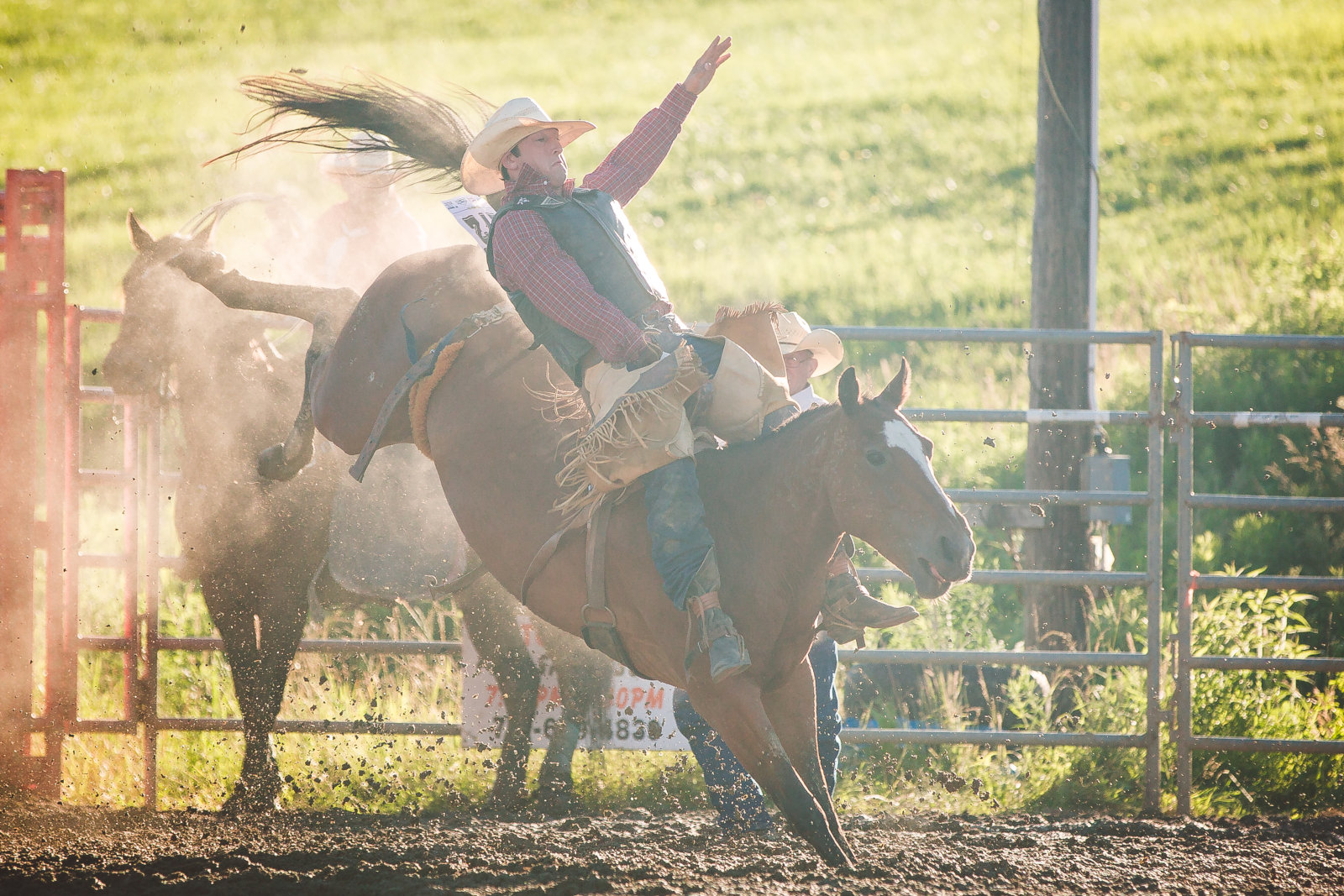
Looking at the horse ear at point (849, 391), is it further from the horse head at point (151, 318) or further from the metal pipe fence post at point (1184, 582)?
the horse head at point (151, 318)

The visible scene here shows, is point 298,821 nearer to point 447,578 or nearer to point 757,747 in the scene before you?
point 447,578

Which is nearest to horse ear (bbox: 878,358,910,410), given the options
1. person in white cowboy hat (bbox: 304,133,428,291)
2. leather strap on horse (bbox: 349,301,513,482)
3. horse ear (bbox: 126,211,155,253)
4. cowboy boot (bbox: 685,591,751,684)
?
cowboy boot (bbox: 685,591,751,684)

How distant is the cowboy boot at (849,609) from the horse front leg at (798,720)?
0.49ft

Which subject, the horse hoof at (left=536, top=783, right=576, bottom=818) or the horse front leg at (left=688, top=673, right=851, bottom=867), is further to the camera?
the horse hoof at (left=536, top=783, right=576, bottom=818)

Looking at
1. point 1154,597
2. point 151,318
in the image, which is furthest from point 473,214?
point 1154,597

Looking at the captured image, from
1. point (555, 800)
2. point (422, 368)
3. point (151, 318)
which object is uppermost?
point (151, 318)

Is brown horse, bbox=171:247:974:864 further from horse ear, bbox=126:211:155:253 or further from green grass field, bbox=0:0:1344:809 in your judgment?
green grass field, bbox=0:0:1344:809

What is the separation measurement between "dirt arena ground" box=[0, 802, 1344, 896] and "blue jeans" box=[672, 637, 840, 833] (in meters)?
0.10

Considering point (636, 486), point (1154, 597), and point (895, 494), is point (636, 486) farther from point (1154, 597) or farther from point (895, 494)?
point (1154, 597)

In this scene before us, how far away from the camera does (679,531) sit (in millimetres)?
3695

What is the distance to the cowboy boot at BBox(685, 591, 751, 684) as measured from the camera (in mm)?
3539

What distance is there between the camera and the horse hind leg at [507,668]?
5281 mm

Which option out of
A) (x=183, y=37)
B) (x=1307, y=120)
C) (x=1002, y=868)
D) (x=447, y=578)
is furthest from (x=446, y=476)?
(x=183, y=37)

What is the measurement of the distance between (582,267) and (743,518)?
957 millimetres
